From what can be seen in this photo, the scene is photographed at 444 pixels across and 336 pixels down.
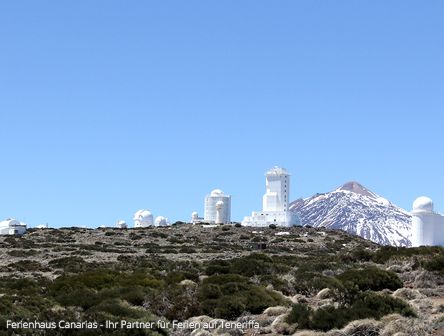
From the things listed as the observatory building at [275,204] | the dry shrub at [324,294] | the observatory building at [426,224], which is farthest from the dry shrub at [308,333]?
the observatory building at [275,204]

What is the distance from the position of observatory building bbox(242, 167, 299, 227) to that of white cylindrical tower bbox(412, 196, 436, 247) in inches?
893

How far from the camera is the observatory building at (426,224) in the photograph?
69.0 m

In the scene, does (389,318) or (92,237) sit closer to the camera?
(389,318)

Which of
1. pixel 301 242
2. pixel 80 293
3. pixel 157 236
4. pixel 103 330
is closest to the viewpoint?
pixel 103 330

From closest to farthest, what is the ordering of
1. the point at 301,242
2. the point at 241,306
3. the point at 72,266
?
the point at 241,306 → the point at 72,266 → the point at 301,242

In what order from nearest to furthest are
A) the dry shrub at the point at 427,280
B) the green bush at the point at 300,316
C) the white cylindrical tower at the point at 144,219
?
the green bush at the point at 300,316
the dry shrub at the point at 427,280
the white cylindrical tower at the point at 144,219

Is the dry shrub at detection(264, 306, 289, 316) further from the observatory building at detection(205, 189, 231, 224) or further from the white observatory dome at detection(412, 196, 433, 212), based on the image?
the observatory building at detection(205, 189, 231, 224)

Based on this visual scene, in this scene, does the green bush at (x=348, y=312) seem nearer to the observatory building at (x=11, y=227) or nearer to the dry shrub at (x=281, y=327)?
the dry shrub at (x=281, y=327)

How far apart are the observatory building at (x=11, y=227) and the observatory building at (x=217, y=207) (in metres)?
28.5

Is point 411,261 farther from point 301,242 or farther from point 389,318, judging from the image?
point 301,242

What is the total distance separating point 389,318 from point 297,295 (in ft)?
19.5

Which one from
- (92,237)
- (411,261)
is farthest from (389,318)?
(92,237)

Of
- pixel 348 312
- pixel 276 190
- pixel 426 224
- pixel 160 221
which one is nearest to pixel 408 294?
pixel 348 312

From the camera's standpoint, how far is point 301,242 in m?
59.2
